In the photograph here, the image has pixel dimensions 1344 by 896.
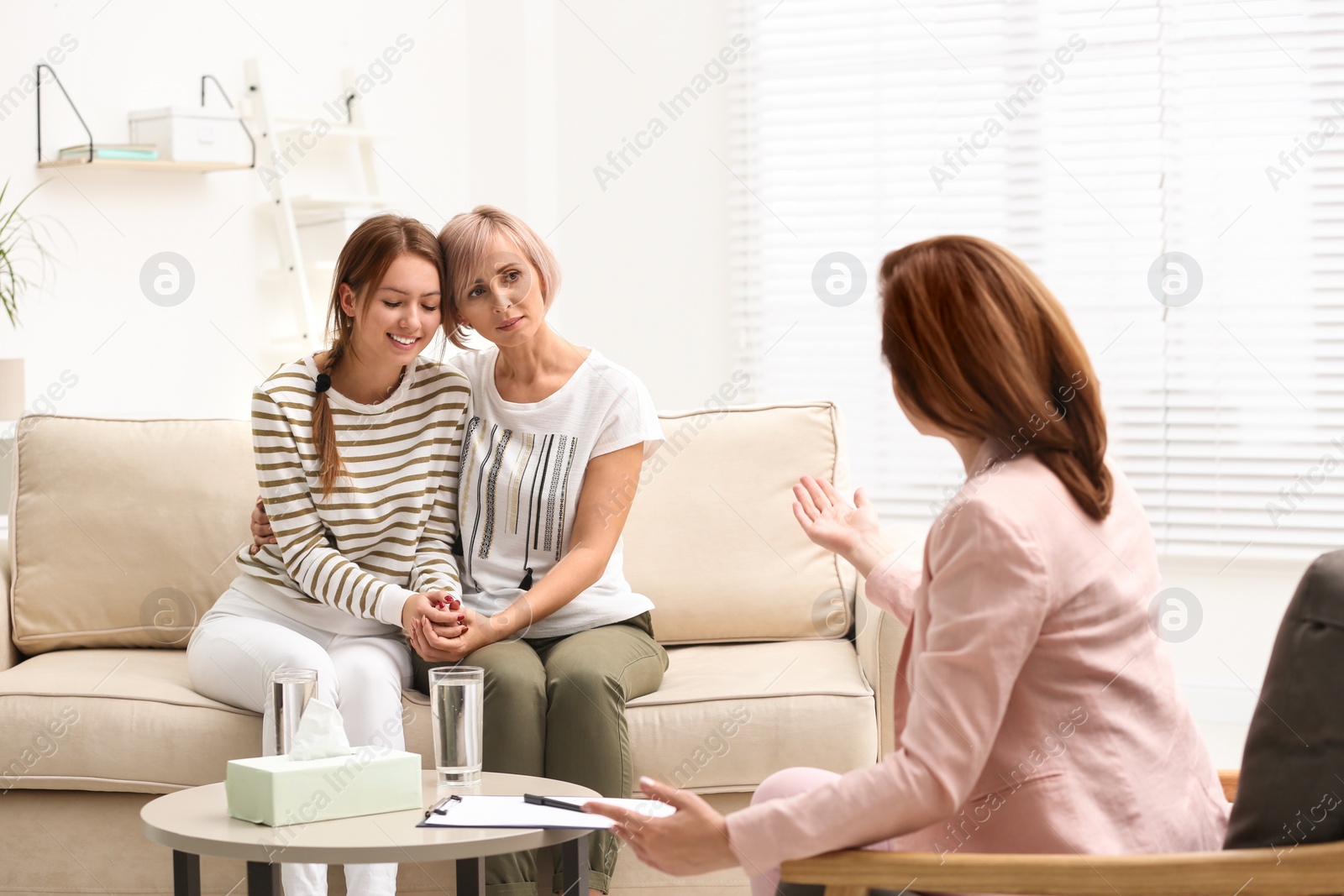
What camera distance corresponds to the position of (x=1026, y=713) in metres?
1.06

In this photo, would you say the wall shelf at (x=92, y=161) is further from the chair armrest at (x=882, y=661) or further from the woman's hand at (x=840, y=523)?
the woman's hand at (x=840, y=523)

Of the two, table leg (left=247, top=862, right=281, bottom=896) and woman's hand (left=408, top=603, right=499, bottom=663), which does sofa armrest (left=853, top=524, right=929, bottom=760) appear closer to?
woman's hand (left=408, top=603, right=499, bottom=663)

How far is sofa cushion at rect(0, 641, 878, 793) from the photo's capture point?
196 cm

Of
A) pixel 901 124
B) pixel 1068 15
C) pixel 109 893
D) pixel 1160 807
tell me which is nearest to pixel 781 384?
pixel 901 124

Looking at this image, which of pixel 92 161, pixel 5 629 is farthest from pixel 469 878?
pixel 92 161

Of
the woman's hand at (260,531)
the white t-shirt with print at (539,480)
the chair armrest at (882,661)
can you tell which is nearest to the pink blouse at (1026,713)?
the chair armrest at (882,661)

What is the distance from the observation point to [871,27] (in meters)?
3.83

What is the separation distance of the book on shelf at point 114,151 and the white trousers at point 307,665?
1332 millimetres

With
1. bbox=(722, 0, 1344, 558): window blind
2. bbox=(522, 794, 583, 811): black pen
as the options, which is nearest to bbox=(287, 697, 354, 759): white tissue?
bbox=(522, 794, 583, 811): black pen

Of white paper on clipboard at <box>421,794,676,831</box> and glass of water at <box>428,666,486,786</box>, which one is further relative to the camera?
glass of water at <box>428,666,486,786</box>

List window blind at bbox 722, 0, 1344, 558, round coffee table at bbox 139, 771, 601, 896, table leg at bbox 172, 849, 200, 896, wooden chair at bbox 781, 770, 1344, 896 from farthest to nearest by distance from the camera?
window blind at bbox 722, 0, 1344, 558, table leg at bbox 172, 849, 200, 896, round coffee table at bbox 139, 771, 601, 896, wooden chair at bbox 781, 770, 1344, 896

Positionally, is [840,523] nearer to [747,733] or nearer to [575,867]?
[575,867]

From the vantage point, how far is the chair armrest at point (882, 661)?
206cm

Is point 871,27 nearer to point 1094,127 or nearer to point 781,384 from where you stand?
point 1094,127
